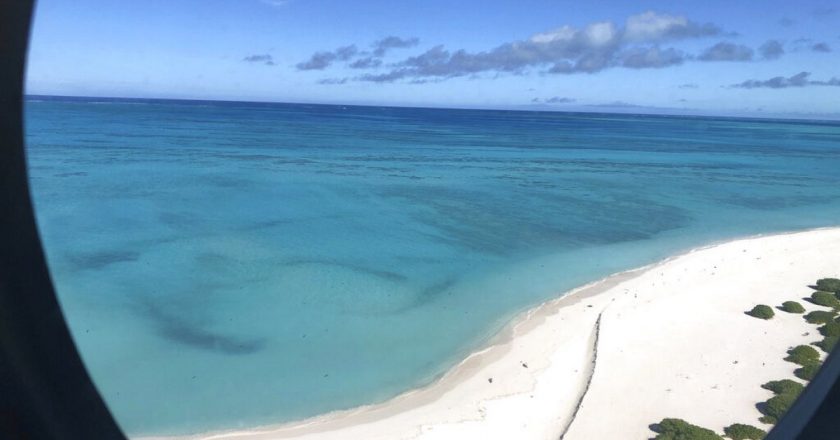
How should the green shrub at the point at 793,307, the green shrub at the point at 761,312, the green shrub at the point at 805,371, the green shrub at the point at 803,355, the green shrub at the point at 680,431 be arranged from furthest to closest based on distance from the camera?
→ the green shrub at the point at 793,307, the green shrub at the point at 761,312, the green shrub at the point at 803,355, the green shrub at the point at 805,371, the green shrub at the point at 680,431

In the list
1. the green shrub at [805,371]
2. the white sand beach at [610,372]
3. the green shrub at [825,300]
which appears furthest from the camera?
the green shrub at [825,300]

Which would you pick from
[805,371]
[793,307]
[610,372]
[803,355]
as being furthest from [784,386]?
[793,307]

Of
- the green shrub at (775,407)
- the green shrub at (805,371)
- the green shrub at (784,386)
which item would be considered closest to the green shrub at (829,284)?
the green shrub at (805,371)

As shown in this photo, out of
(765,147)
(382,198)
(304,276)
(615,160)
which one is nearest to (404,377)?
(304,276)

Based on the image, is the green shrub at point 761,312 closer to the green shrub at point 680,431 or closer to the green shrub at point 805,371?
the green shrub at point 805,371

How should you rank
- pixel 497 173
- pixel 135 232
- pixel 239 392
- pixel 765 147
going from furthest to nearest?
1. pixel 765 147
2. pixel 497 173
3. pixel 135 232
4. pixel 239 392

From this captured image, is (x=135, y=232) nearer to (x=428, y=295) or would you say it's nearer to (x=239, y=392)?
(x=428, y=295)
